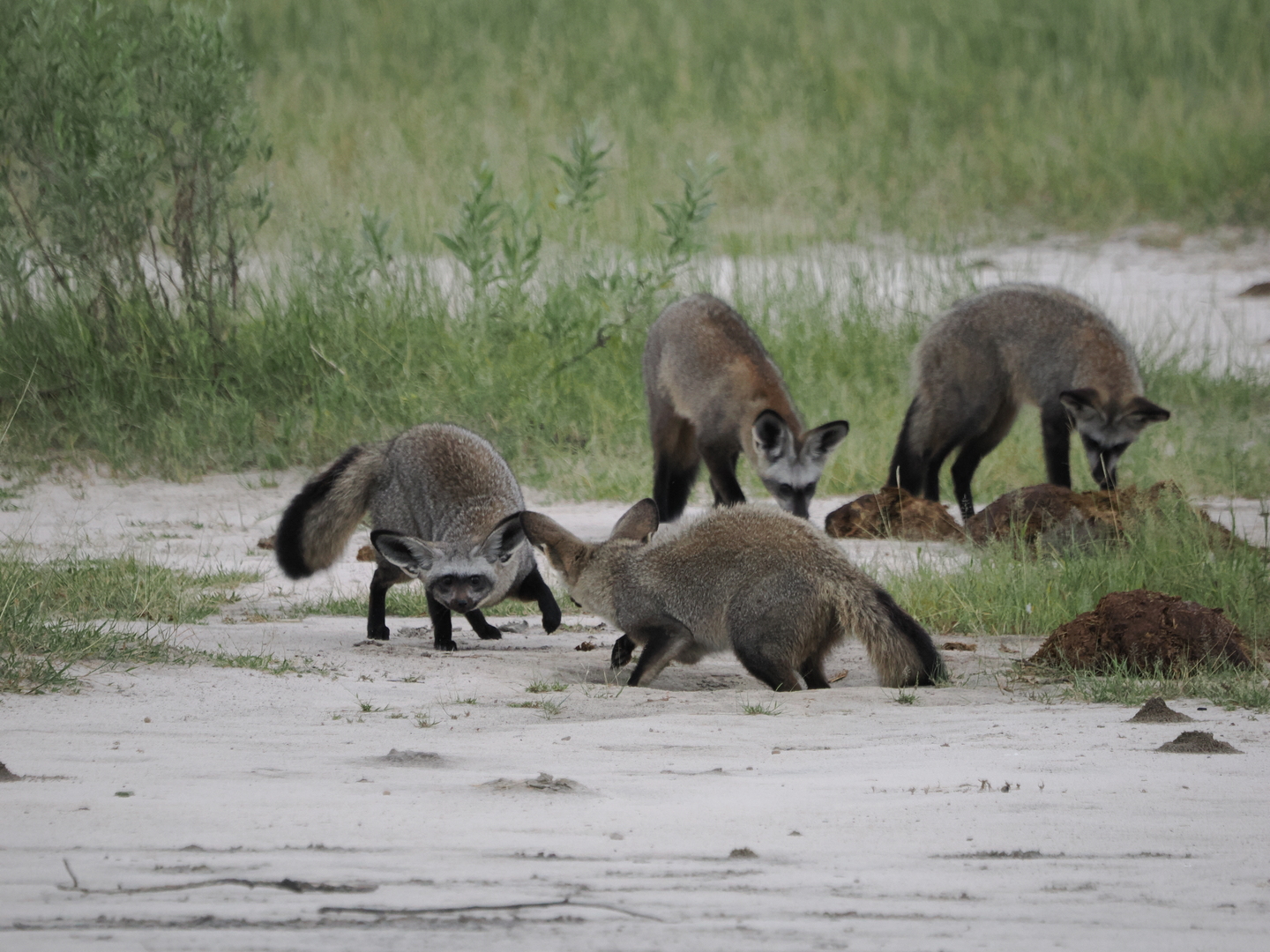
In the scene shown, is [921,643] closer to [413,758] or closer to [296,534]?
[413,758]

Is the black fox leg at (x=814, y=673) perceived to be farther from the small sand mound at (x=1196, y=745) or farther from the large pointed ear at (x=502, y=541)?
the small sand mound at (x=1196, y=745)

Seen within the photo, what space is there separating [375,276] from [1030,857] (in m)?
10.9

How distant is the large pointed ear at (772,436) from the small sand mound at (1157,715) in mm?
4234

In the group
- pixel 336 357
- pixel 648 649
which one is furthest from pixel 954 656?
pixel 336 357

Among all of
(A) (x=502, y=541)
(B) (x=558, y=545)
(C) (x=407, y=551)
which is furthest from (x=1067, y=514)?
(C) (x=407, y=551)

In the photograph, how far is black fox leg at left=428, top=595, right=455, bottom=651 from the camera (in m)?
5.88

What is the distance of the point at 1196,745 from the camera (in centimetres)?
388

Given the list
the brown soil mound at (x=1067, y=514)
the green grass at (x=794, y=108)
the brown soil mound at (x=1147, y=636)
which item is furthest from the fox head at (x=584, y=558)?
the green grass at (x=794, y=108)

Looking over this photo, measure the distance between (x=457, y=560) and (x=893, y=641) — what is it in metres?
1.82

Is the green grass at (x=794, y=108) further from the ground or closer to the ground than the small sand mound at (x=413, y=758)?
further from the ground

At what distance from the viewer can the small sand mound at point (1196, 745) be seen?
3865mm

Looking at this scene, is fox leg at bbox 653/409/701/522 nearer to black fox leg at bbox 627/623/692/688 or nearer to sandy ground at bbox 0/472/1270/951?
black fox leg at bbox 627/623/692/688

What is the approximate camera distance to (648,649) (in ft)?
17.3

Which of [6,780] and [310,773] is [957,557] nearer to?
[310,773]
